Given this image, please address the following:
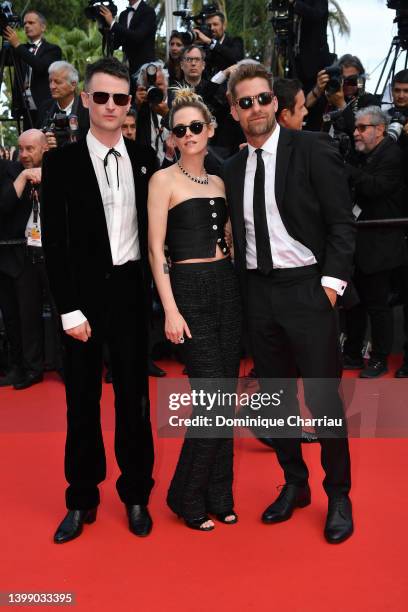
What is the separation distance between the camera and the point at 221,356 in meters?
3.01

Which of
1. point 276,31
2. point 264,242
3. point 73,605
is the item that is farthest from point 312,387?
point 276,31

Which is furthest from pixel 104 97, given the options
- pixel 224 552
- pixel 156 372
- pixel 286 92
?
pixel 156 372

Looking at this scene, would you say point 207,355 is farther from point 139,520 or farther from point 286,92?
point 286,92

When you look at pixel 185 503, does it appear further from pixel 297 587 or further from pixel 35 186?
pixel 35 186

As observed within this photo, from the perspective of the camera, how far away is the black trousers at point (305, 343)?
117 inches

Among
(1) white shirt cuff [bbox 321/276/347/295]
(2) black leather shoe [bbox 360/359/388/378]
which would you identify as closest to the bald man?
(2) black leather shoe [bbox 360/359/388/378]

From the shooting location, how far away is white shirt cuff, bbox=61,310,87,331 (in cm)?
292

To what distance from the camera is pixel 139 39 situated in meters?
7.00

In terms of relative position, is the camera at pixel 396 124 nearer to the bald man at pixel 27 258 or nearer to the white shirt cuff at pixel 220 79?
the white shirt cuff at pixel 220 79

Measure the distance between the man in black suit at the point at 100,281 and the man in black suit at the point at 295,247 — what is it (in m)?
0.44

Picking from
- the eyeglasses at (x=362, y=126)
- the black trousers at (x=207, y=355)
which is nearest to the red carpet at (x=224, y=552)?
the black trousers at (x=207, y=355)

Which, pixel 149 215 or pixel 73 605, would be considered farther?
pixel 149 215

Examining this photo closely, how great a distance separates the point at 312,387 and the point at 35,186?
10.4 ft

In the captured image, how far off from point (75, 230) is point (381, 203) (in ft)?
10.3
